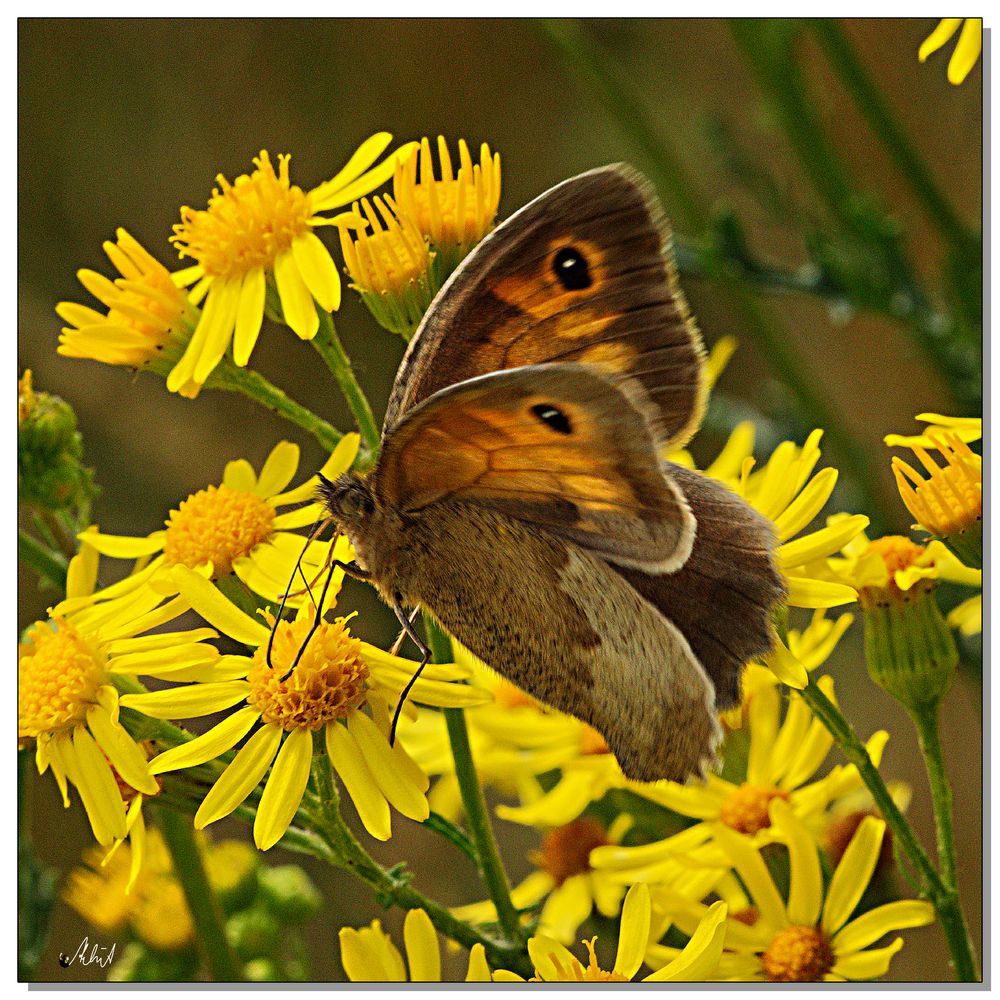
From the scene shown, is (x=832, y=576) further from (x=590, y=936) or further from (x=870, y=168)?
(x=870, y=168)

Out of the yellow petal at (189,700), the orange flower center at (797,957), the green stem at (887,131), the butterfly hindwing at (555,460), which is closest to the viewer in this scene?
the butterfly hindwing at (555,460)

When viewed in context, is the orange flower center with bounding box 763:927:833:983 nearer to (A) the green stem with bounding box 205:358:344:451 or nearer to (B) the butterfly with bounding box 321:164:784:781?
(B) the butterfly with bounding box 321:164:784:781

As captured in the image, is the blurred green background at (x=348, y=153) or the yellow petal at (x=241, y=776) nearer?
the yellow petal at (x=241, y=776)

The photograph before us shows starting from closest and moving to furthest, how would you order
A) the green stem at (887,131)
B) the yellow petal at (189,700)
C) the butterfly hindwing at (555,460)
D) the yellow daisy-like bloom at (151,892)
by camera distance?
the butterfly hindwing at (555,460) → the yellow petal at (189,700) → the yellow daisy-like bloom at (151,892) → the green stem at (887,131)

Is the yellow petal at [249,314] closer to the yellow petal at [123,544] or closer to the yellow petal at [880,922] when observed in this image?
the yellow petal at [123,544]

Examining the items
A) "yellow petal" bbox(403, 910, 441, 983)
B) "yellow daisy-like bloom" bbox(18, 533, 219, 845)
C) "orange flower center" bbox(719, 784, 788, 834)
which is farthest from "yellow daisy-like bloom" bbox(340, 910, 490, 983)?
"orange flower center" bbox(719, 784, 788, 834)
